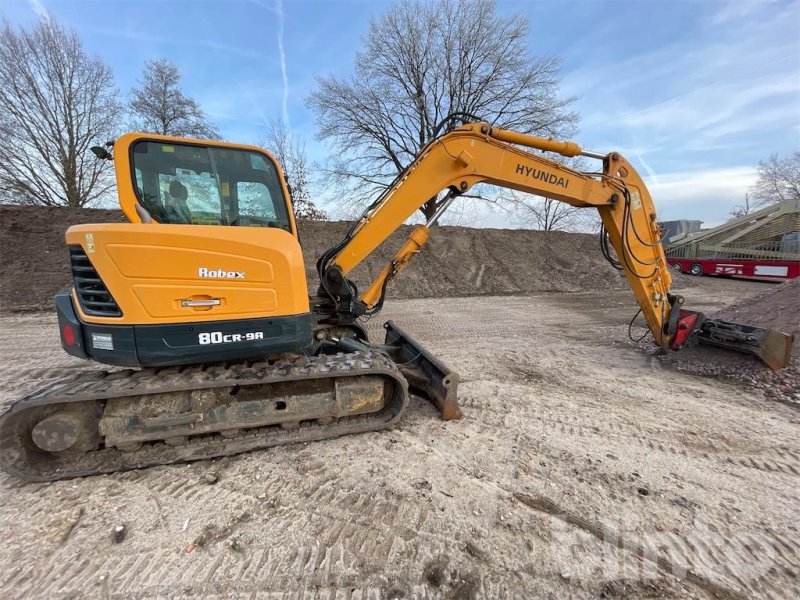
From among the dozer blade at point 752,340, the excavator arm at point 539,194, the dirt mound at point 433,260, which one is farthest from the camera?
the dirt mound at point 433,260

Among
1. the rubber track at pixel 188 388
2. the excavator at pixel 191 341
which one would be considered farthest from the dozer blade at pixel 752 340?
the rubber track at pixel 188 388

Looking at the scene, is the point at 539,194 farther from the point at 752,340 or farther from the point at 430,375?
the point at 752,340

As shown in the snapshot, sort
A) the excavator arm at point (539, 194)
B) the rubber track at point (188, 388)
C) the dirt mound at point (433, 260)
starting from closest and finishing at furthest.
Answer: the rubber track at point (188, 388) < the excavator arm at point (539, 194) < the dirt mound at point (433, 260)

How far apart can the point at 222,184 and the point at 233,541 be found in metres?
2.63

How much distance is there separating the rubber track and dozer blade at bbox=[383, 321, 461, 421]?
0.42 meters

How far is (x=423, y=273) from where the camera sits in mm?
13383

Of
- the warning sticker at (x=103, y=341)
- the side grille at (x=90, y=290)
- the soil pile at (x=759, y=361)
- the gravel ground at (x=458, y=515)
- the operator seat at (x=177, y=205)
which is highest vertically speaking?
the operator seat at (x=177, y=205)

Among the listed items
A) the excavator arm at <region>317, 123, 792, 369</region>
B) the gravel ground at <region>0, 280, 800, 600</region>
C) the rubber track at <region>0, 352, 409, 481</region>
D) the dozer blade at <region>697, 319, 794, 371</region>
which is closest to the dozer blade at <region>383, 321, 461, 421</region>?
the gravel ground at <region>0, 280, 800, 600</region>

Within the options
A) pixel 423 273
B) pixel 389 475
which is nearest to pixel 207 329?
pixel 389 475

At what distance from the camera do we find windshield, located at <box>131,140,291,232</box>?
3059mm

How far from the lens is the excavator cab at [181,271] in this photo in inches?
101

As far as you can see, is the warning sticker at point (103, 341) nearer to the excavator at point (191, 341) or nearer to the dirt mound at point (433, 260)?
the excavator at point (191, 341)

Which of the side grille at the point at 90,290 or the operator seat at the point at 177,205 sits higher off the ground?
the operator seat at the point at 177,205

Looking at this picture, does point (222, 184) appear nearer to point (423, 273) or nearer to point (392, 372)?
point (392, 372)
